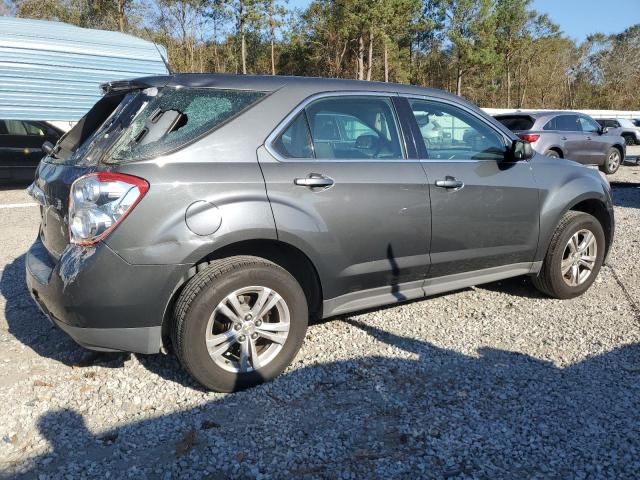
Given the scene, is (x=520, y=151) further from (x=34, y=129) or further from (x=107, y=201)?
(x=34, y=129)

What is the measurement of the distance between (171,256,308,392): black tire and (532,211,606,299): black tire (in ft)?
7.44

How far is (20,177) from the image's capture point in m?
10.4

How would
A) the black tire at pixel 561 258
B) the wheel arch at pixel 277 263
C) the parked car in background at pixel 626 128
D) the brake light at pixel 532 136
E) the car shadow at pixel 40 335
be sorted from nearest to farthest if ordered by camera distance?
the wheel arch at pixel 277 263 → the car shadow at pixel 40 335 → the black tire at pixel 561 258 → the brake light at pixel 532 136 → the parked car in background at pixel 626 128

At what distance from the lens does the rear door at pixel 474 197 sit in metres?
3.60

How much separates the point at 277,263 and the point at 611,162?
46.2 feet

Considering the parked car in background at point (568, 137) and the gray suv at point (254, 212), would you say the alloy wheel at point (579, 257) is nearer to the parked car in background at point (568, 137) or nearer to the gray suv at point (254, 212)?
the gray suv at point (254, 212)

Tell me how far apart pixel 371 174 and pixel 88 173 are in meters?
1.61

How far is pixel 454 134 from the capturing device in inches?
152

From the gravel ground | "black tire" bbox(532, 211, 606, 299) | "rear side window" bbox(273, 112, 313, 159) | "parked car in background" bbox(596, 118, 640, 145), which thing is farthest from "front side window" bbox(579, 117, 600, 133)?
"parked car in background" bbox(596, 118, 640, 145)

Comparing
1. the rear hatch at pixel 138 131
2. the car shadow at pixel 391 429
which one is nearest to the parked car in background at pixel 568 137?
the car shadow at pixel 391 429

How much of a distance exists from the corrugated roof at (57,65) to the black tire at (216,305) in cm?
915

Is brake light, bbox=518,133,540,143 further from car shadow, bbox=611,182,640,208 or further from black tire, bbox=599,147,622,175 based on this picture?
black tire, bbox=599,147,622,175

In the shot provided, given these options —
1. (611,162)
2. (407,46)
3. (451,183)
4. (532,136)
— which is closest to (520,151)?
(451,183)

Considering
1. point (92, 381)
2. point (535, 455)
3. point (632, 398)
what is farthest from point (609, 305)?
point (92, 381)
